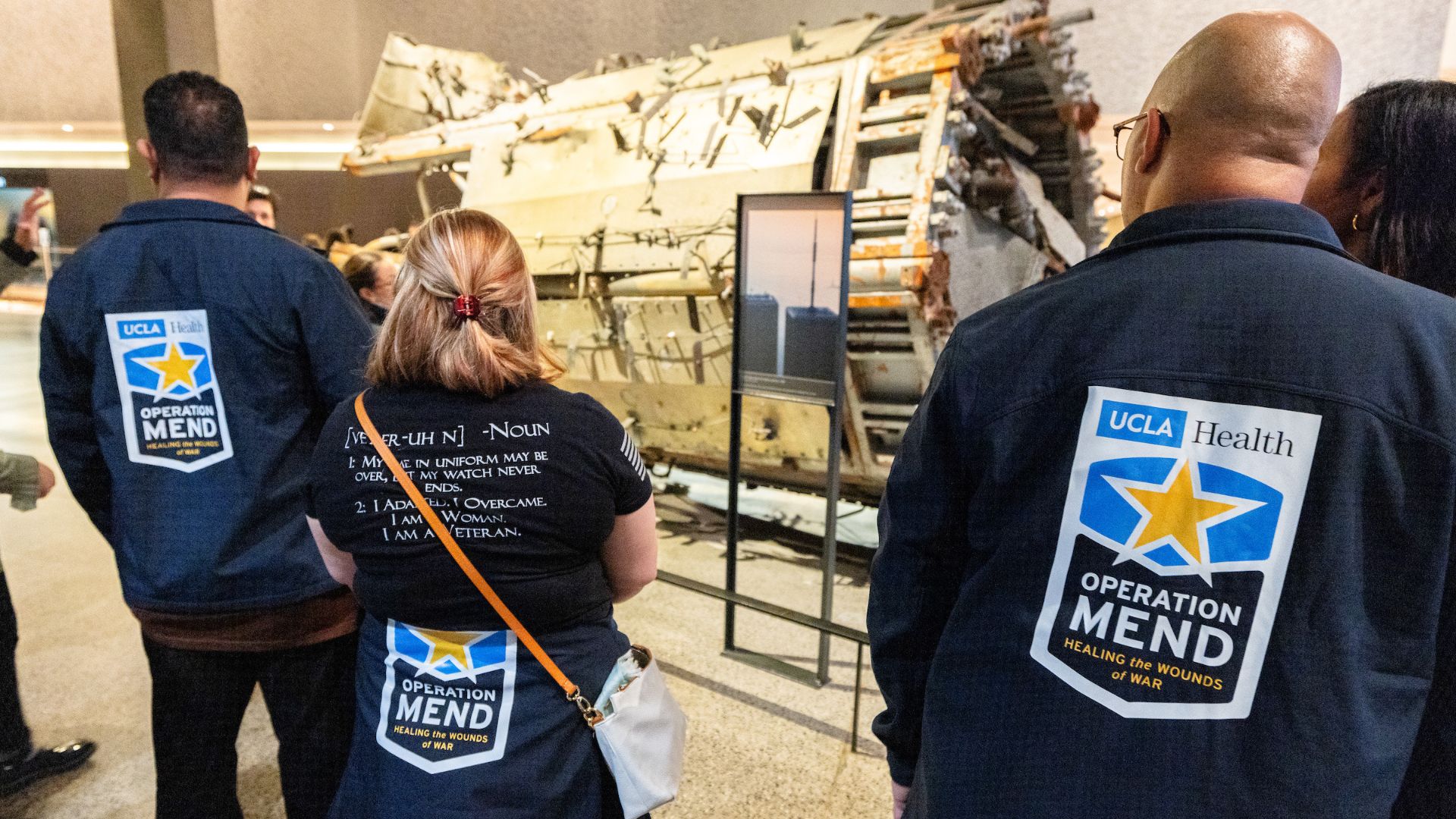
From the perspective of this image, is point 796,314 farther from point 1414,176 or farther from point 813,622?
point 1414,176

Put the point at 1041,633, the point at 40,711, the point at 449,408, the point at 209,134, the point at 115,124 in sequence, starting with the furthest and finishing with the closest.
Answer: the point at 115,124 < the point at 40,711 < the point at 209,134 < the point at 449,408 < the point at 1041,633

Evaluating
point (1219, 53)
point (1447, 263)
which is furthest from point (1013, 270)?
point (1219, 53)

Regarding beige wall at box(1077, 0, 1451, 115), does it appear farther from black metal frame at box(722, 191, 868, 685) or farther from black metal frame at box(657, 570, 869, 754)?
black metal frame at box(657, 570, 869, 754)

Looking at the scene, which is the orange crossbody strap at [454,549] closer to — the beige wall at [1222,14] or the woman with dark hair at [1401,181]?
the woman with dark hair at [1401,181]

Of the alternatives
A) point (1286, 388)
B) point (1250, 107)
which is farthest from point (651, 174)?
point (1286, 388)

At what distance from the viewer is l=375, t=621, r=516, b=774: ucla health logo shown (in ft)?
4.66

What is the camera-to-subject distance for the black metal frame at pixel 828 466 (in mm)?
3191

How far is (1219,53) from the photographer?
1.03 metres

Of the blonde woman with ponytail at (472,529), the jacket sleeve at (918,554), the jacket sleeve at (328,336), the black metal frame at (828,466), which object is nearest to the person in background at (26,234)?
the jacket sleeve at (328,336)

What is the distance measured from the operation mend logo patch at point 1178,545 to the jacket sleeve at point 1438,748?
310mm

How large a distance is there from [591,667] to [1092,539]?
91 centimetres

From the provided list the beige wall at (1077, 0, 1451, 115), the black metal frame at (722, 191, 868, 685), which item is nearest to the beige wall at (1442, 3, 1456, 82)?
the beige wall at (1077, 0, 1451, 115)

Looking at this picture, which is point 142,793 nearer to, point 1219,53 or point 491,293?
point 491,293

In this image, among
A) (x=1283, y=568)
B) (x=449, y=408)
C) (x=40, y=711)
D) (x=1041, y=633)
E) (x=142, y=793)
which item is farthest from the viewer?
(x=40, y=711)
